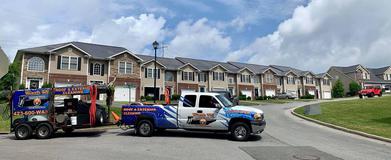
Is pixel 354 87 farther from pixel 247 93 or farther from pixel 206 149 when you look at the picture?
pixel 206 149

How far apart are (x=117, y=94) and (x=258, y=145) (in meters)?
32.5

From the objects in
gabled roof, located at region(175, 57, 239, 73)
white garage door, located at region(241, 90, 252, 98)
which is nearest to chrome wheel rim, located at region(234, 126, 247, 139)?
gabled roof, located at region(175, 57, 239, 73)

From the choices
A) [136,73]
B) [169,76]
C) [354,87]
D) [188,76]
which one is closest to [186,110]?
[136,73]

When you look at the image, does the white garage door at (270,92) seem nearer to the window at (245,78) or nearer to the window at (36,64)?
the window at (245,78)

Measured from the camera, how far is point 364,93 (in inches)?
1668

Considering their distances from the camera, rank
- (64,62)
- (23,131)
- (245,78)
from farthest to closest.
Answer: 1. (245,78)
2. (64,62)
3. (23,131)

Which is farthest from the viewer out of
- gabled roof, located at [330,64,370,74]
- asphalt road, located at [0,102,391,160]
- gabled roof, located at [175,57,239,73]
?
gabled roof, located at [330,64,370,74]

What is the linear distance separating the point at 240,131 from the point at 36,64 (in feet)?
105

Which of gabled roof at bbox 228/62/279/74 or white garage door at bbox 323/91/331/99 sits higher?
gabled roof at bbox 228/62/279/74

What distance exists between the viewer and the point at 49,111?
42.5ft

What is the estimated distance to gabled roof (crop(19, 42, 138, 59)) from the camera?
35656 mm

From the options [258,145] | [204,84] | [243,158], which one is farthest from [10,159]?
[204,84]

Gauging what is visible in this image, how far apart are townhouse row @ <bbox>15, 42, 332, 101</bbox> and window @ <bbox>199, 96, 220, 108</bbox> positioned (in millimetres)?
14761

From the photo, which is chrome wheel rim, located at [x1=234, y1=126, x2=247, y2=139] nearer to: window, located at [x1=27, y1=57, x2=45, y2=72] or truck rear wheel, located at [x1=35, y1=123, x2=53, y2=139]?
truck rear wheel, located at [x1=35, y1=123, x2=53, y2=139]
